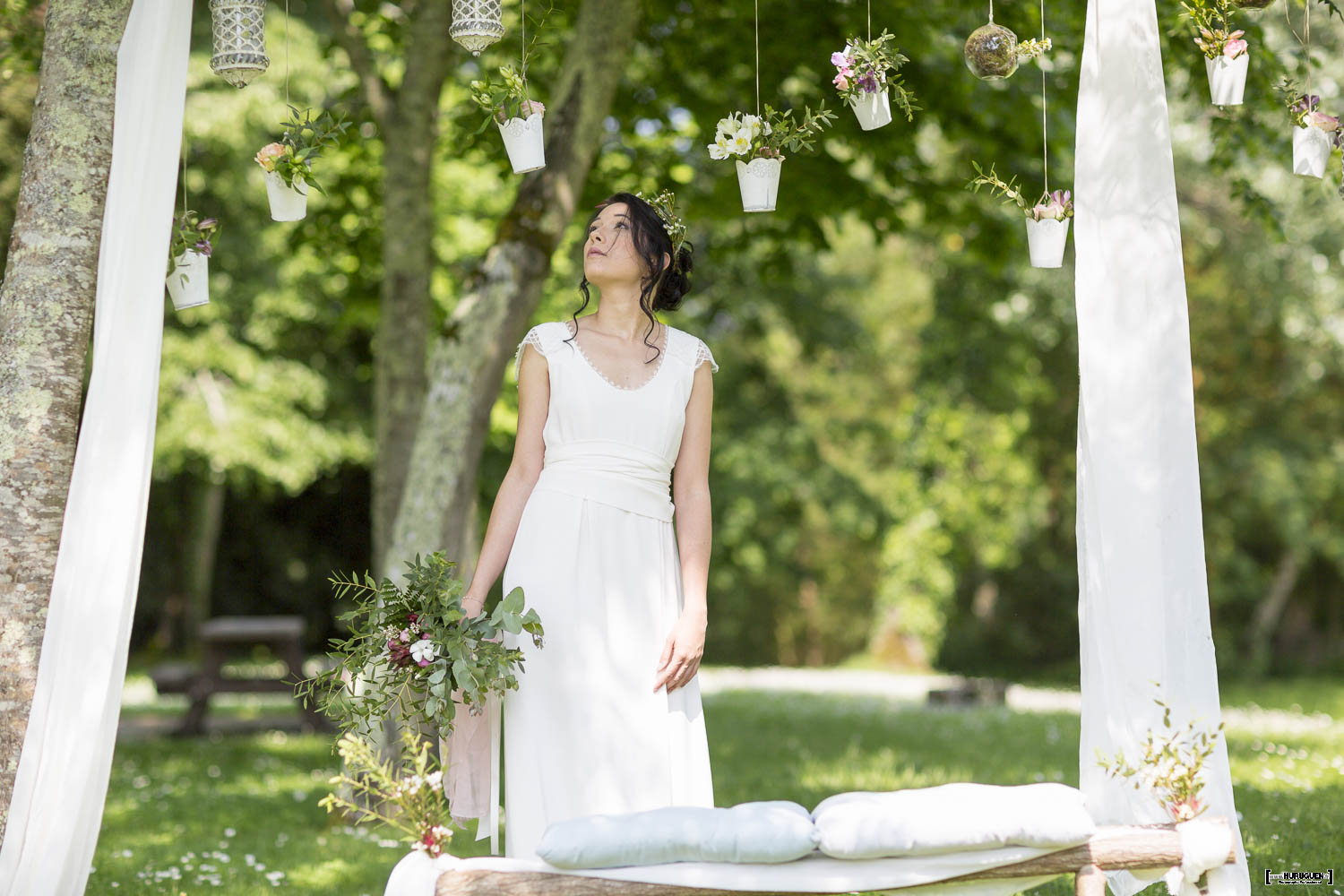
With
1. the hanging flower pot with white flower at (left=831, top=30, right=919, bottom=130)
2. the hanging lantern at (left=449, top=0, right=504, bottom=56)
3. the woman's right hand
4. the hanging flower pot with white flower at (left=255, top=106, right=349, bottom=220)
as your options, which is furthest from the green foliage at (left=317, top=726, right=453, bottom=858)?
the hanging flower pot with white flower at (left=831, top=30, right=919, bottom=130)

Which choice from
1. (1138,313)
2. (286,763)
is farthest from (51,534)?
(286,763)

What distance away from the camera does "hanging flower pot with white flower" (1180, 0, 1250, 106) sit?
3.37 metres

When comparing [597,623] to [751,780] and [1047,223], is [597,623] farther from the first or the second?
[751,780]

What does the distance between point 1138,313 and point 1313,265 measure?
11311mm

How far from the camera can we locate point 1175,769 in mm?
2771

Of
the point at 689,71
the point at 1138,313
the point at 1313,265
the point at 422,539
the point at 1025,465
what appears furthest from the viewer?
the point at 1025,465

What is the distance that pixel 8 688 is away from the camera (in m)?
3.21

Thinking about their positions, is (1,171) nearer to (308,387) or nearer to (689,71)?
(308,387)

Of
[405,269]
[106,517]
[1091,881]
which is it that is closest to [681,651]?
[1091,881]

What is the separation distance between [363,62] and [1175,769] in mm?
5370

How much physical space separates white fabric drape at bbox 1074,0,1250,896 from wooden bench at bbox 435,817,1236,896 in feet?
0.76

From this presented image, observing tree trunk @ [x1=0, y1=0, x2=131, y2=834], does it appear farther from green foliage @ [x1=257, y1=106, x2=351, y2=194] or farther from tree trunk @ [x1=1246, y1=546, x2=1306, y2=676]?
tree trunk @ [x1=1246, y1=546, x2=1306, y2=676]

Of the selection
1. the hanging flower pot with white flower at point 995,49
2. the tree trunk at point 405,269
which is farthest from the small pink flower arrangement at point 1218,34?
the tree trunk at point 405,269

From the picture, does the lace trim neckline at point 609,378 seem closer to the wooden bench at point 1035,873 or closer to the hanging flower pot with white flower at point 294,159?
the hanging flower pot with white flower at point 294,159
